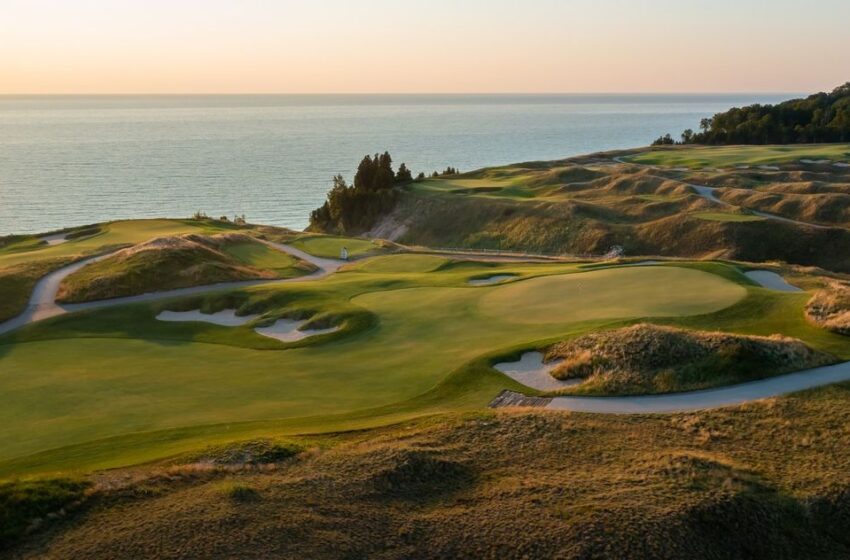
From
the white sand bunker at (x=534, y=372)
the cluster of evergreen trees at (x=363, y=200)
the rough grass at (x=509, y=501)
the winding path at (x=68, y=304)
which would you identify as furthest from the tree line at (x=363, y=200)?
the rough grass at (x=509, y=501)

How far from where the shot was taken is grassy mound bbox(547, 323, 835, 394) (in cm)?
2295

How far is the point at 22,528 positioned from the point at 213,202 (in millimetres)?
111773

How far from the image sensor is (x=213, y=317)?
121 ft

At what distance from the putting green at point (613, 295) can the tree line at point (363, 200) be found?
55651mm

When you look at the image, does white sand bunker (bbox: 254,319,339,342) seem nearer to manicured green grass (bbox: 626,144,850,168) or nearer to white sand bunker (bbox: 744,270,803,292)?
white sand bunker (bbox: 744,270,803,292)

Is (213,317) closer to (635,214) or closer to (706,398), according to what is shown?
(706,398)

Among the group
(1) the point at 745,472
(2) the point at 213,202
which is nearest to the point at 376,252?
(1) the point at 745,472

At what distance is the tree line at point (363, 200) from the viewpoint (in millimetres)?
91750

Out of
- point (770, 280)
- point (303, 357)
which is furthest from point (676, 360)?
point (770, 280)

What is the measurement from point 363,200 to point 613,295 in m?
63.2

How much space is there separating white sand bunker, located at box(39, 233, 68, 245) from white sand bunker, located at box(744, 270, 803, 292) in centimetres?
4987

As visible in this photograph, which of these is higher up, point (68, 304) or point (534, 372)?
point (534, 372)

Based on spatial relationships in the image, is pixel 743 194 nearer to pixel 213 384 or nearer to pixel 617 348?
pixel 617 348

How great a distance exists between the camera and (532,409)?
2134 centimetres
